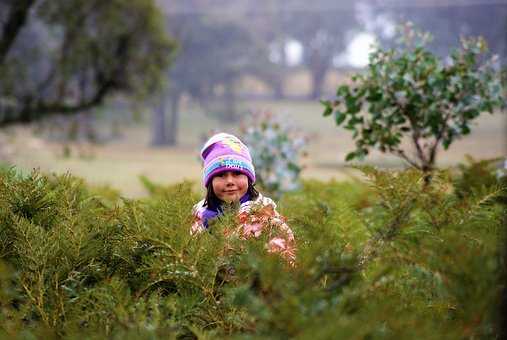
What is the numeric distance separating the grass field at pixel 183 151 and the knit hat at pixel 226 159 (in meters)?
16.1

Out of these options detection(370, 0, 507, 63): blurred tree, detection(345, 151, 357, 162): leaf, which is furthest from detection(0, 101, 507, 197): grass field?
detection(345, 151, 357, 162): leaf

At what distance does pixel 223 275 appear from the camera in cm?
180

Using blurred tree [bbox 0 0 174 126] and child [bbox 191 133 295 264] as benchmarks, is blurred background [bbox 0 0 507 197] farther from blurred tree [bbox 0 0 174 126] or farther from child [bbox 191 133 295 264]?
child [bbox 191 133 295 264]

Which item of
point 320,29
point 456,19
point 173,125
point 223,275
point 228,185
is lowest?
point 223,275

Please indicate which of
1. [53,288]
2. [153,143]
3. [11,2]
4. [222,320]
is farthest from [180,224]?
[153,143]

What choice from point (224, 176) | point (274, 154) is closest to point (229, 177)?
point (224, 176)

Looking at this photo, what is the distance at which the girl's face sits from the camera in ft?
9.15

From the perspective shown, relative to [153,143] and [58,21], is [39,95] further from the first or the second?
[153,143]

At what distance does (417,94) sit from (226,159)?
6.40 ft

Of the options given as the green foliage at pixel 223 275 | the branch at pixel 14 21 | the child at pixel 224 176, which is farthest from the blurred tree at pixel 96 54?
the green foliage at pixel 223 275

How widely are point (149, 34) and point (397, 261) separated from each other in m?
10.0

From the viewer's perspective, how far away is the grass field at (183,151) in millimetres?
21605

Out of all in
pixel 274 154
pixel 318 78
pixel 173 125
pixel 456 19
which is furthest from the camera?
pixel 318 78

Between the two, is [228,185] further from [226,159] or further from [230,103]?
[230,103]
